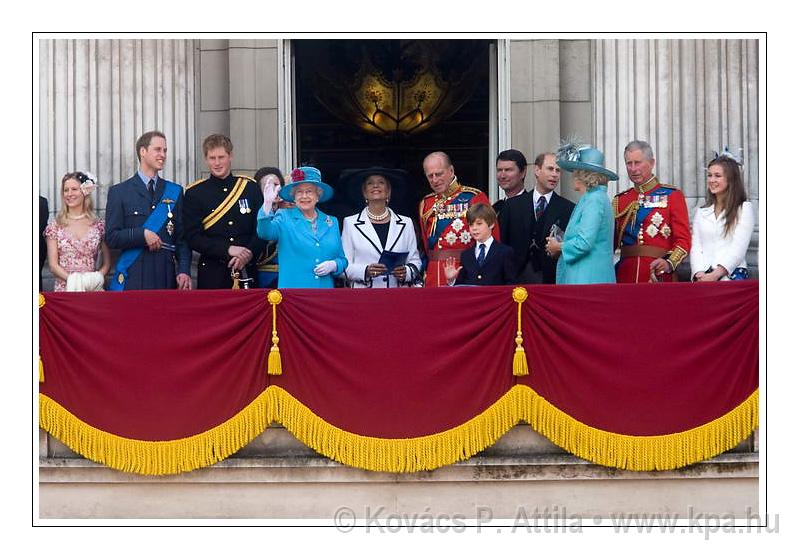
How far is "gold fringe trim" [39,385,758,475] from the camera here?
38.4 feet

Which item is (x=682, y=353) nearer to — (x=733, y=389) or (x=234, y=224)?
(x=733, y=389)

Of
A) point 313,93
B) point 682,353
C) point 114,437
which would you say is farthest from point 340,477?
point 313,93

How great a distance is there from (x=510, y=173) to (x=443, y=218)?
665 millimetres

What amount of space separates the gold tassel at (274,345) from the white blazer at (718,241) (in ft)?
10.4

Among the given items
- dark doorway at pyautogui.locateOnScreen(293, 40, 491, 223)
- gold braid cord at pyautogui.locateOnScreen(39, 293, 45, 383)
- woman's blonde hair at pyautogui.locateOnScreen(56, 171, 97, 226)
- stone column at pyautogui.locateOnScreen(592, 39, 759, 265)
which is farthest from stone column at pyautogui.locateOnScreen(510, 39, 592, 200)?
gold braid cord at pyautogui.locateOnScreen(39, 293, 45, 383)

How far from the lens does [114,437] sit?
11781 millimetres

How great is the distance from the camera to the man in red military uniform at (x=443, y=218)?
1266 cm

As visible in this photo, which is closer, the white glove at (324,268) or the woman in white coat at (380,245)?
the white glove at (324,268)

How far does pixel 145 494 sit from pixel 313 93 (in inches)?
263

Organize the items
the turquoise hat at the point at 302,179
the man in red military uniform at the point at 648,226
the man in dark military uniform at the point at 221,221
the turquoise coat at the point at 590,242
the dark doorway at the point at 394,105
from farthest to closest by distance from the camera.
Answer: the dark doorway at the point at 394,105, the man in dark military uniform at the point at 221,221, the man in red military uniform at the point at 648,226, the turquoise hat at the point at 302,179, the turquoise coat at the point at 590,242

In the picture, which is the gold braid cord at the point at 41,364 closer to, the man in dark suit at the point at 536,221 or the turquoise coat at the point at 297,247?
the turquoise coat at the point at 297,247

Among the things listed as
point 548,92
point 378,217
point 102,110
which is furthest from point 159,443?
point 548,92

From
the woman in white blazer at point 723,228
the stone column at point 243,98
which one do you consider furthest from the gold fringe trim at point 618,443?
the stone column at point 243,98

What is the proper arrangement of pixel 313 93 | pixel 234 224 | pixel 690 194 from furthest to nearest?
pixel 313 93 → pixel 690 194 → pixel 234 224
